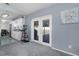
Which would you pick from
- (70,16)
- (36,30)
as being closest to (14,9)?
(36,30)

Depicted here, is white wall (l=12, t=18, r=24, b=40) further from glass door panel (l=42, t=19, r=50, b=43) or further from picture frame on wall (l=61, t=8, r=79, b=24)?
picture frame on wall (l=61, t=8, r=79, b=24)

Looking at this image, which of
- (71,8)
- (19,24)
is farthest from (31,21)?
(71,8)

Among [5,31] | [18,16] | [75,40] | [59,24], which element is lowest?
[75,40]

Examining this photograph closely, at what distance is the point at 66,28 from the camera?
3.18 metres

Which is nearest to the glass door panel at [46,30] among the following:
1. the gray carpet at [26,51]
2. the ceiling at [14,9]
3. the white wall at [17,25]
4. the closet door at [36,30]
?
the closet door at [36,30]

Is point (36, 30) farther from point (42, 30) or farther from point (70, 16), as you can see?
point (70, 16)

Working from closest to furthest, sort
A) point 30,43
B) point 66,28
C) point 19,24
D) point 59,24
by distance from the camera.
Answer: point 66,28, point 59,24, point 19,24, point 30,43

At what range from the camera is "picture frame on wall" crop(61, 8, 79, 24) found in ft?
9.36

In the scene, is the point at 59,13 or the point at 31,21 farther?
the point at 31,21

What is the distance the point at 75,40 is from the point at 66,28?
54 centimetres

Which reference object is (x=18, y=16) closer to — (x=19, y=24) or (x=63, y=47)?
(x=19, y=24)

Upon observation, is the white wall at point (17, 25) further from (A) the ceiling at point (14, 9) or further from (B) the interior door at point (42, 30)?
(B) the interior door at point (42, 30)

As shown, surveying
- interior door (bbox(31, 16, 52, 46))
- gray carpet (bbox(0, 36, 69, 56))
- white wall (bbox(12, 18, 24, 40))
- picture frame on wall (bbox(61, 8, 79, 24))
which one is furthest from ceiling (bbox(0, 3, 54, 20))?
gray carpet (bbox(0, 36, 69, 56))

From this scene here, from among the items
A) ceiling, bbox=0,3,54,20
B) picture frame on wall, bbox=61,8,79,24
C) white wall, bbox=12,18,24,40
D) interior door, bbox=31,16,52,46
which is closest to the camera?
picture frame on wall, bbox=61,8,79,24
